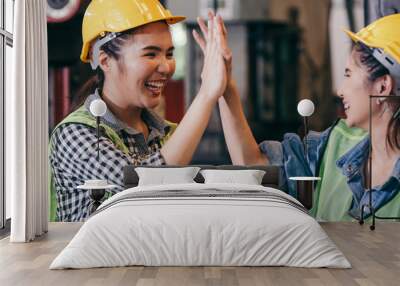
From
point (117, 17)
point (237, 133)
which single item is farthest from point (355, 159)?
point (117, 17)

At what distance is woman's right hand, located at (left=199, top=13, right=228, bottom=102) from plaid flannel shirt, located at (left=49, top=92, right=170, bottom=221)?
2.36 ft

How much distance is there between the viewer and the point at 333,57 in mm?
8109

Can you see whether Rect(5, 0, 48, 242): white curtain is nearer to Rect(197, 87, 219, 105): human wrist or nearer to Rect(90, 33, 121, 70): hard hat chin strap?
Rect(90, 33, 121, 70): hard hat chin strap

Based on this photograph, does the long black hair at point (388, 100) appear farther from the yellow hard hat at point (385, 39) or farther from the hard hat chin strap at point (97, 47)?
the hard hat chin strap at point (97, 47)

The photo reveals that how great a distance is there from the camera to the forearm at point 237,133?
801cm

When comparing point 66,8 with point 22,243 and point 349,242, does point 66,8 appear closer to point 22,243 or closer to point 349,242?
point 22,243

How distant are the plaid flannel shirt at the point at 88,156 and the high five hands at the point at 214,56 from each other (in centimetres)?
77

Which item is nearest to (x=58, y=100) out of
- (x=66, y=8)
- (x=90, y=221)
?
(x=66, y=8)

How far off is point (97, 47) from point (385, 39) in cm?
367

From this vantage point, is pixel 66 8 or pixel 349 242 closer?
pixel 349 242

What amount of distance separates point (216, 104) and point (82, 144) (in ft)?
5.77

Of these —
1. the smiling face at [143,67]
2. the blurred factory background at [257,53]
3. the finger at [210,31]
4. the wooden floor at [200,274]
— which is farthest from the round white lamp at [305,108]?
the wooden floor at [200,274]

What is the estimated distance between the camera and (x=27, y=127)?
21.3 feet

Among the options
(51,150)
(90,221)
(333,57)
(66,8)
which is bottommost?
(90,221)
